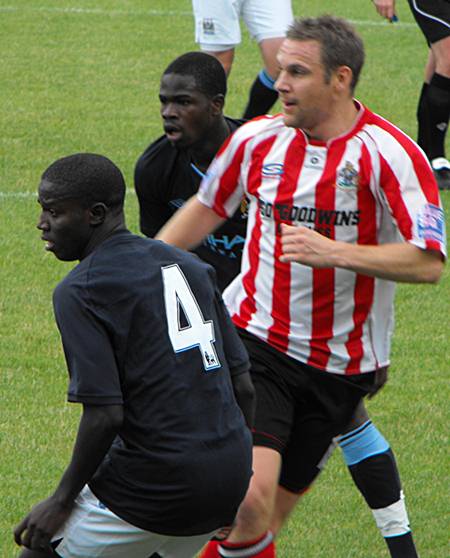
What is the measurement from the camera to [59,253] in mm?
3781

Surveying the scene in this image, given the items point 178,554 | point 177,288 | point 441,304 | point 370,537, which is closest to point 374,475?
point 370,537

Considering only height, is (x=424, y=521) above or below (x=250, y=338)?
below

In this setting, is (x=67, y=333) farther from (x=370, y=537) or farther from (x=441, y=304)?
(x=441, y=304)

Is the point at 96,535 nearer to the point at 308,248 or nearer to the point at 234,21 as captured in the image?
the point at 308,248

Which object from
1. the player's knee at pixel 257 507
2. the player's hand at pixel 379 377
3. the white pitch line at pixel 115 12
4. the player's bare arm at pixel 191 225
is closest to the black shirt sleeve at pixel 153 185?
the player's bare arm at pixel 191 225

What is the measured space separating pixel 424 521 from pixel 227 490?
1910 millimetres

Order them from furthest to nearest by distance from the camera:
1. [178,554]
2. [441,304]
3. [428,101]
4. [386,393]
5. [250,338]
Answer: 1. [428,101]
2. [441,304]
3. [386,393]
4. [250,338]
5. [178,554]

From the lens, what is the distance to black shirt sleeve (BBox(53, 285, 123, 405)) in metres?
3.56

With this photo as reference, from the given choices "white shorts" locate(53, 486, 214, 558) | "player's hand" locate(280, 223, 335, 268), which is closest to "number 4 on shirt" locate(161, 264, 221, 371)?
"white shorts" locate(53, 486, 214, 558)

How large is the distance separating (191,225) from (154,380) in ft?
4.27

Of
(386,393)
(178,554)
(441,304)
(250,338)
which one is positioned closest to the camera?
(178,554)

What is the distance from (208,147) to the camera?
5.48 meters

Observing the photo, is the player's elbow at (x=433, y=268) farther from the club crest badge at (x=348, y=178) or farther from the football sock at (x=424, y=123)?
the football sock at (x=424, y=123)

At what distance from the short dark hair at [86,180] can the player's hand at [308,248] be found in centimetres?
71
